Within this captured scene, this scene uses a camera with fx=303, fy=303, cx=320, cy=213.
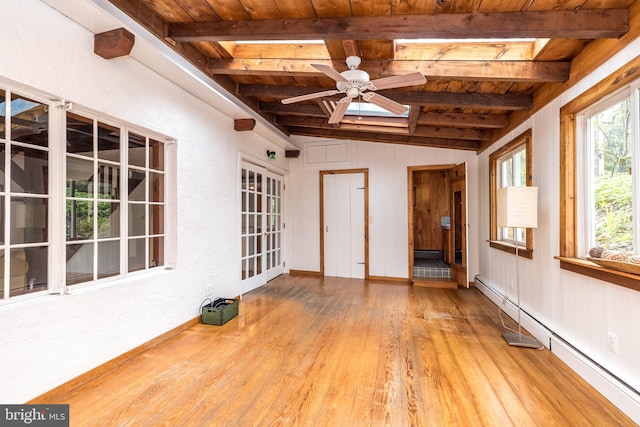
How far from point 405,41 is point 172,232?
293 centimetres

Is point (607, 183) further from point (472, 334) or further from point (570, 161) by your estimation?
point (472, 334)

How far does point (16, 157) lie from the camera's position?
1.93 metres

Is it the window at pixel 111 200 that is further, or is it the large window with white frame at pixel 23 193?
the window at pixel 111 200

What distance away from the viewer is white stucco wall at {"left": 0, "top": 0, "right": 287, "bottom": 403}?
1.84 m

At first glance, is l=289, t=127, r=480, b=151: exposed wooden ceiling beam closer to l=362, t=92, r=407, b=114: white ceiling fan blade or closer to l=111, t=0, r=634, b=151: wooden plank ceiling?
l=111, t=0, r=634, b=151: wooden plank ceiling

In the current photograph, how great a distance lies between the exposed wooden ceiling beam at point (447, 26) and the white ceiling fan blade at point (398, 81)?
0.86ft

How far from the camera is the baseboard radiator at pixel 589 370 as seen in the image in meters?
1.86

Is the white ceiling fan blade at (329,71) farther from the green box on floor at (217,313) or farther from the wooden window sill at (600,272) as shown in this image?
the green box on floor at (217,313)

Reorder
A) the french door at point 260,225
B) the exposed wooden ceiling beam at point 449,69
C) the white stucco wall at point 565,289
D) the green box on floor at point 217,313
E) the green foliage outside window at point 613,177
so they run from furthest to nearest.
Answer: the french door at point 260,225 → the green box on floor at point 217,313 → the exposed wooden ceiling beam at point 449,69 → the green foliage outside window at point 613,177 → the white stucco wall at point 565,289

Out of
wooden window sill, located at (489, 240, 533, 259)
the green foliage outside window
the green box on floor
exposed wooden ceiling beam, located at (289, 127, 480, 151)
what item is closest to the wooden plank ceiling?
the green foliage outside window

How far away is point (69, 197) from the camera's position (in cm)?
222

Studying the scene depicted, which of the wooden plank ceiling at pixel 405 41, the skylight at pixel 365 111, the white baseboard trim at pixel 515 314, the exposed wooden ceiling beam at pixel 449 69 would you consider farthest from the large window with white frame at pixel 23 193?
the white baseboard trim at pixel 515 314

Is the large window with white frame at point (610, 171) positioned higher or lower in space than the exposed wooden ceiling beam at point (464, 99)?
lower

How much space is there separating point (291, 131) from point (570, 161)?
4362 millimetres
